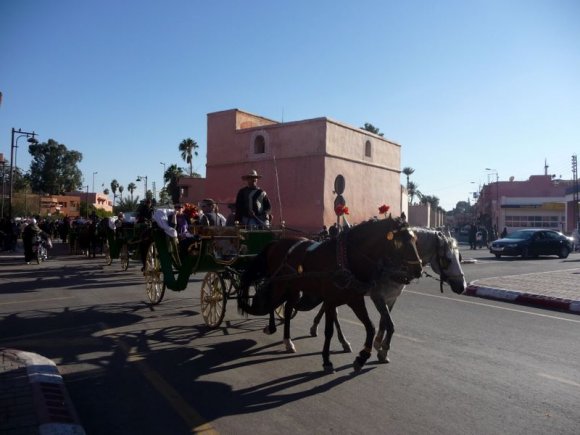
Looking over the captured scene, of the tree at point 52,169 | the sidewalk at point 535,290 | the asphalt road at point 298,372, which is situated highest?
the tree at point 52,169

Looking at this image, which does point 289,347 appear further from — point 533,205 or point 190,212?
point 533,205

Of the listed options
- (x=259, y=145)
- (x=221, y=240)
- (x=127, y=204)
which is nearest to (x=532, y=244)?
(x=259, y=145)

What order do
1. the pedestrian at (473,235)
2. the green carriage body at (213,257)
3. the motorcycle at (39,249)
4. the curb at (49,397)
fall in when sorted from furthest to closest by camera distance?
the pedestrian at (473,235)
the motorcycle at (39,249)
the green carriage body at (213,257)
the curb at (49,397)

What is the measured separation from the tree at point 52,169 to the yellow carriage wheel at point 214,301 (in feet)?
300

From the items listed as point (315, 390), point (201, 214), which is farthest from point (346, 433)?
point (201, 214)

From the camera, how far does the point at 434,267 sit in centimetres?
652

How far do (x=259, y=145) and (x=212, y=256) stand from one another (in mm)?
22715

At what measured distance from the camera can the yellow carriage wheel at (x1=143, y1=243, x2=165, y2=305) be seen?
9.30m

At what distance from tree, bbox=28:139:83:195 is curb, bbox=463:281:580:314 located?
90.7 metres

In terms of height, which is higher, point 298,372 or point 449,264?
point 449,264

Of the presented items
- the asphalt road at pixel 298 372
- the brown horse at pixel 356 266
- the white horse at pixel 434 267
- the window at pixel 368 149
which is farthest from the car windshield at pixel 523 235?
the brown horse at pixel 356 266

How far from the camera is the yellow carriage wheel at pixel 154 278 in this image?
930cm

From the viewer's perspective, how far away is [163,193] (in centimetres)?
5275

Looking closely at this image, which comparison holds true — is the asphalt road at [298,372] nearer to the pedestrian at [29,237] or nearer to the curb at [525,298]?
the curb at [525,298]
